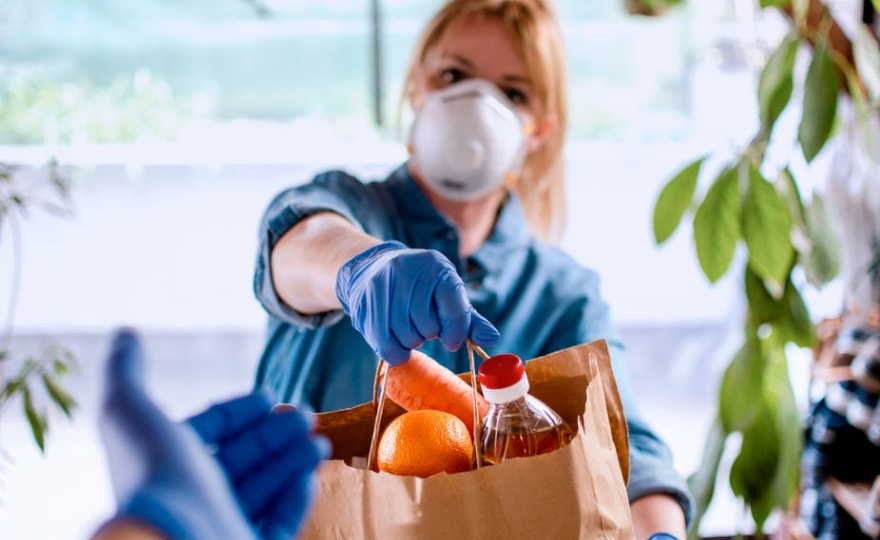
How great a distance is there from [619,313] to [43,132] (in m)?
2.62

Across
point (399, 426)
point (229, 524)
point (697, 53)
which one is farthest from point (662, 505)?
point (697, 53)

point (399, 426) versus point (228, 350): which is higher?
point (399, 426)

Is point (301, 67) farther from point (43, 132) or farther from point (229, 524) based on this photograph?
point (229, 524)

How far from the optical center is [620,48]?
11.9 ft

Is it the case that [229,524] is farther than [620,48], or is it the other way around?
[620,48]

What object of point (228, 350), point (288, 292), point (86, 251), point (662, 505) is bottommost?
point (228, 350)

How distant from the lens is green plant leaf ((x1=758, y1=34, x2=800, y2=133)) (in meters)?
1.31

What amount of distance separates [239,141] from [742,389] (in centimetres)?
273

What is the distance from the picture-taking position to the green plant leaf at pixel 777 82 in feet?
4.30

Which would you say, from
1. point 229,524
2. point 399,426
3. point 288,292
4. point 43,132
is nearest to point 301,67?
point 43,132

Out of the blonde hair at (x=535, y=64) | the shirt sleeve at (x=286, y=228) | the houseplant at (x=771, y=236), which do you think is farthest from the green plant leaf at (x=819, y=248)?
the shirt sleeve at (x=286, y=228)

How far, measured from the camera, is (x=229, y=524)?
359 mm

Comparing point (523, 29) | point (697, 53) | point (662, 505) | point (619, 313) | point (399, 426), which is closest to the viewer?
point (399, 426)

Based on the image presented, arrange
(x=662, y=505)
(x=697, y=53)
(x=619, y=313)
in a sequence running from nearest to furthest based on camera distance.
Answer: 1. (x=662, y=505)
2. (x=697, y=53)
3. (x=619, y=313)
